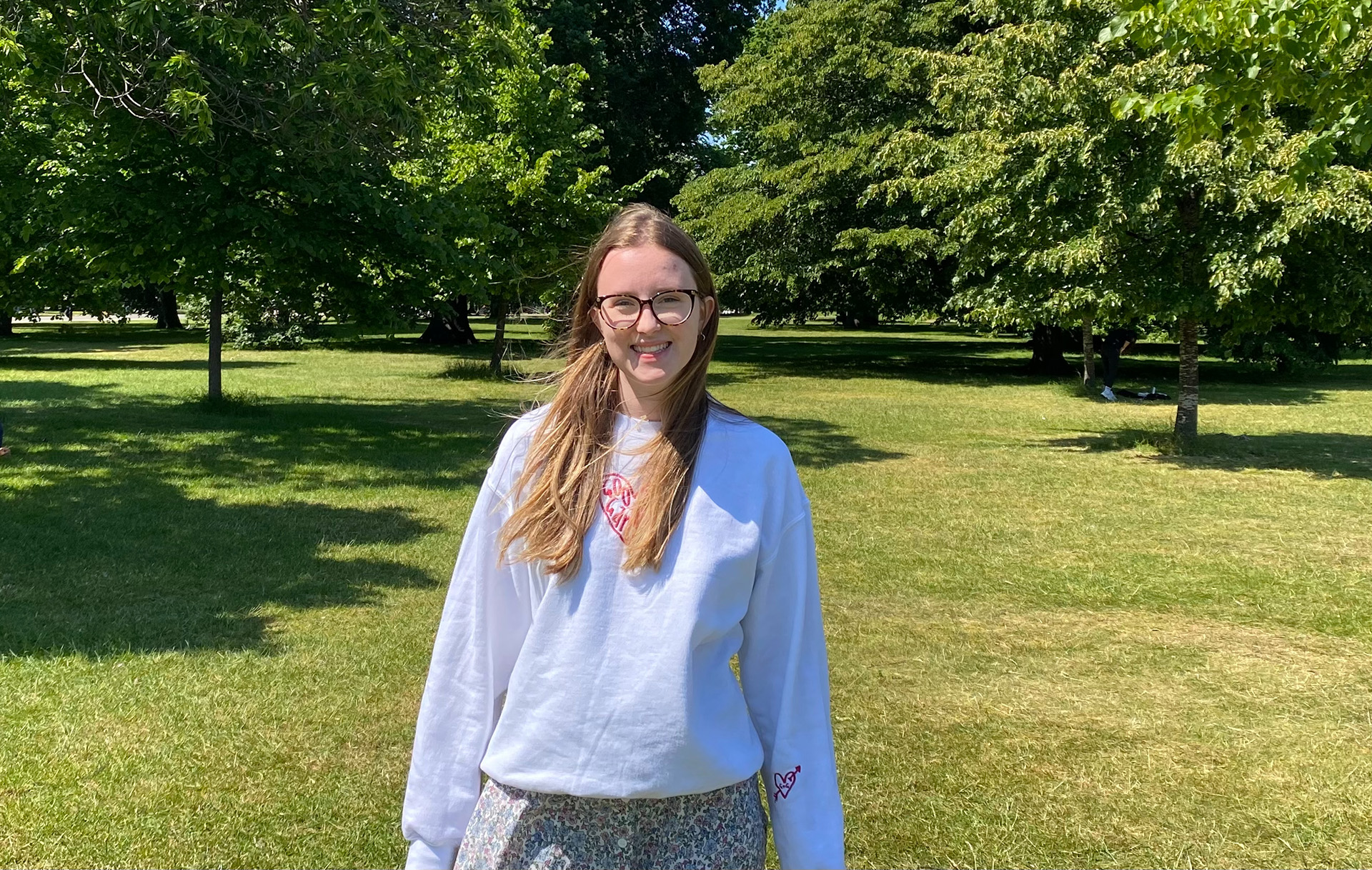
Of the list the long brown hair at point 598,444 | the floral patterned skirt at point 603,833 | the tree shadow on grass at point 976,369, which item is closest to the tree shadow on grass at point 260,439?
the tree shadow on grass at point 976,369

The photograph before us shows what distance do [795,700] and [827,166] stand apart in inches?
975

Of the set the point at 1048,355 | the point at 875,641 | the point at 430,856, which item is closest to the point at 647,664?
the point at 430,856

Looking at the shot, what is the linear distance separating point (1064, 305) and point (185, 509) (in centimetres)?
996

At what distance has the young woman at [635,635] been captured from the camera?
1.75 m

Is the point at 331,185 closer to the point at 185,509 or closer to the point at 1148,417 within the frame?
the point at 185,509

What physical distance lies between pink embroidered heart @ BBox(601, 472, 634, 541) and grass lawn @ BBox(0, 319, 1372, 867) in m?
2.55

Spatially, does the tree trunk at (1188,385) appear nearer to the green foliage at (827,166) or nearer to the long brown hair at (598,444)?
the green foliage at (827,166)

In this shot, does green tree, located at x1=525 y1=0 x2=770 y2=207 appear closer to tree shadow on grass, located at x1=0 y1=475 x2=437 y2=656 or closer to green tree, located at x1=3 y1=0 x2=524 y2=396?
green tree, located at x1=3 y1=0 x2=524 y2=396

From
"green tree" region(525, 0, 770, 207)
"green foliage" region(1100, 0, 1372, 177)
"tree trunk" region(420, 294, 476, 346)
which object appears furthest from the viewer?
"tree trunk" region(420, 294, 476, 346)

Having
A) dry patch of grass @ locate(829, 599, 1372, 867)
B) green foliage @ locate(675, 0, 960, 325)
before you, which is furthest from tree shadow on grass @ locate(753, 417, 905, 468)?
green foliage @ locate(675, 0, 960, 325)

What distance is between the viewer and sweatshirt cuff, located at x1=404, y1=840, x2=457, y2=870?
1.87 meters

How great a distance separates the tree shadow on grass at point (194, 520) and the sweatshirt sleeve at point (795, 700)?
2.38 m

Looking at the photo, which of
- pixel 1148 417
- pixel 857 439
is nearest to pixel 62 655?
pixel 857 439

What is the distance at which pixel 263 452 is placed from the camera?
12695 millimetres
